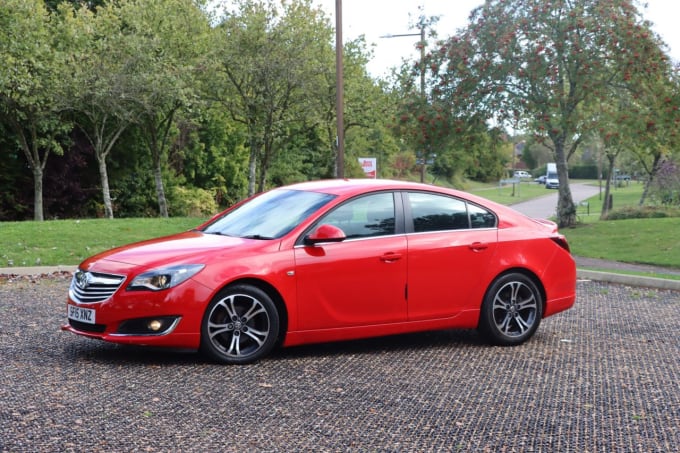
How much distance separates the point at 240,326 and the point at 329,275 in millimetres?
870

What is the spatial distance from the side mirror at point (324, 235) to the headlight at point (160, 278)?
3.38 feet

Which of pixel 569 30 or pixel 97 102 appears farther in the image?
pixel 97 102

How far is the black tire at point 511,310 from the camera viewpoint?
320 inches

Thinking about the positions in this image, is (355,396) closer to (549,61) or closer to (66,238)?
(66,238)

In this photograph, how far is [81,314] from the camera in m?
7.08

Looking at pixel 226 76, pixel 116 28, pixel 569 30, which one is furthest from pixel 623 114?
pixel 116 28

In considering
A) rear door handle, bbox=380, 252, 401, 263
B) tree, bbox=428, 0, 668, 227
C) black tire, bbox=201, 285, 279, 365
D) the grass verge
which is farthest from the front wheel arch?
tree, bbox=428, 0, 668, 227

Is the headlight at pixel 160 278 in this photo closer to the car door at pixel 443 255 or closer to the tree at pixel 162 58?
the car door at pixel 443 255

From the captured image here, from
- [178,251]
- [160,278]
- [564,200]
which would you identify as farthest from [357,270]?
[564,200]

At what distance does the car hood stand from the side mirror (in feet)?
0.94

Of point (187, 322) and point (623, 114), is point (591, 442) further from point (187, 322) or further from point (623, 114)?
point (623, 114)

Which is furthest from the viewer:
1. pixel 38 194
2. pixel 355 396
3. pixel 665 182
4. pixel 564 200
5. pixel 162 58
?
pixel 665 182

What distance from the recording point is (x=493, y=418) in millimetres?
5656

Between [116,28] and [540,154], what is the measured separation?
103253 millimetres
